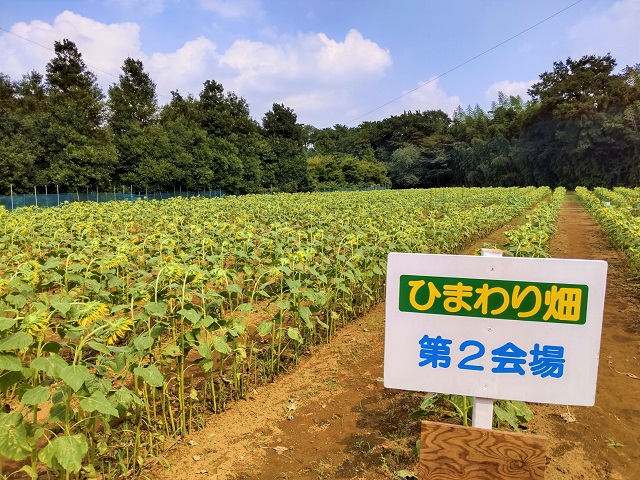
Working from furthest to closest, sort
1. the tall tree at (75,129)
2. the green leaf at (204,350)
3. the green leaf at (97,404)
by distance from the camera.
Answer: the tall tree at (75,129) < the green leaf at (204,350) < the green leaf at (97,404)

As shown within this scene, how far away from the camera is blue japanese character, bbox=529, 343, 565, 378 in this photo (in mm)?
1377

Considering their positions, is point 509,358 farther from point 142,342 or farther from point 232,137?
point 232,137

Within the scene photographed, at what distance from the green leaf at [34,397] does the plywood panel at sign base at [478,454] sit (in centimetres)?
150

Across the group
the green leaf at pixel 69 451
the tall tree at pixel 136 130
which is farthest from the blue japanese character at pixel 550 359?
the tall tree at pixel 136 130

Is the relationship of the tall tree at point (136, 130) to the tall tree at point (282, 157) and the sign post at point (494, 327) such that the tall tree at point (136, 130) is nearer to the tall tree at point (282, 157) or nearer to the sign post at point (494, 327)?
the tall tree at point (282, 157)

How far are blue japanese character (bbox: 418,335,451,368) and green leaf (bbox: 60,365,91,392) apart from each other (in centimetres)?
135

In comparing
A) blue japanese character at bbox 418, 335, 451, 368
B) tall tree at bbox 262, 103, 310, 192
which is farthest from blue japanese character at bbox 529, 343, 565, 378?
tall tree at bbox 262, 103, 310, 192

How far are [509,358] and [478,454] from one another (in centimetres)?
31

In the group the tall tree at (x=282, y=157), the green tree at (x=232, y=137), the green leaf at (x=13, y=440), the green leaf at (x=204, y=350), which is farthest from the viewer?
the tall tree at (x=282, y=157)

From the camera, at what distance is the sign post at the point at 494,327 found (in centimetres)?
136

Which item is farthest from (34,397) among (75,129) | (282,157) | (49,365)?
(282,157)

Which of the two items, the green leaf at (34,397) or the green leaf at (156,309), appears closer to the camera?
the green leaf at (34,397)

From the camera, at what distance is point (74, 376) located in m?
1.75

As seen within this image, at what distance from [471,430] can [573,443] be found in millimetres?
1931
